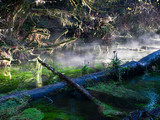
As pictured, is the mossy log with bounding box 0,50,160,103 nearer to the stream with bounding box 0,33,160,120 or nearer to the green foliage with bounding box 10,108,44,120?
the stream with bounding box 0,33,160,120

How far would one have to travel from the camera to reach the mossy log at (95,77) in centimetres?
362

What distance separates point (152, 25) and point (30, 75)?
10690 mm

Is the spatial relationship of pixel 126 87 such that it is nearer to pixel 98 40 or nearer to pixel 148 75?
pixel 148 75

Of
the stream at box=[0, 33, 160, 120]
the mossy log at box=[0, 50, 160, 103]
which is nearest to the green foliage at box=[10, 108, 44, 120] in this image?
the stream at box=[0, 33, 160, 120]

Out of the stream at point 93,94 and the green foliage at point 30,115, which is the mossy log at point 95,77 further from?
the green foliage at point 30,115

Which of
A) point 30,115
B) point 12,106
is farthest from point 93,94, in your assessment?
point 12,106

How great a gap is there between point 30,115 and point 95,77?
2309 mm

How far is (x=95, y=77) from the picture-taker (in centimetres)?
471

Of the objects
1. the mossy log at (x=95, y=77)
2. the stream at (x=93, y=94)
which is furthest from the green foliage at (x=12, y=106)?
the stream at (x=93, y=94)

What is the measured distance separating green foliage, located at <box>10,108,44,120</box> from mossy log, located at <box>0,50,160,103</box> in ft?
1.71

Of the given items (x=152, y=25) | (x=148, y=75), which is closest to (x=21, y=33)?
(x=148, y=75)

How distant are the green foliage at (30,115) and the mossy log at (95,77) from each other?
1.71ft

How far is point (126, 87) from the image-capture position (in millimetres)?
4500

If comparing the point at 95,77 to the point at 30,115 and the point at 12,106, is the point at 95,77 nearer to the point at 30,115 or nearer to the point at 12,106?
the point at 30,115
